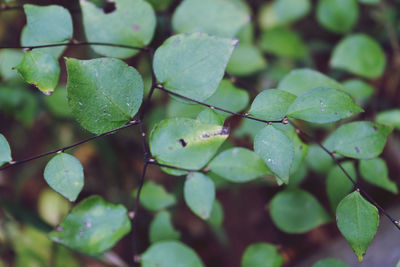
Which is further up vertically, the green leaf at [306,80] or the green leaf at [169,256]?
the green leaf at [306,80]

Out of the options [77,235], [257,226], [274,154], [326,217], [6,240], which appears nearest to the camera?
[274,154]

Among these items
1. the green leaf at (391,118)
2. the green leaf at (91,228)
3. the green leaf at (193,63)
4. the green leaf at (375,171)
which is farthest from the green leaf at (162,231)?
the green leaf at (391,118)

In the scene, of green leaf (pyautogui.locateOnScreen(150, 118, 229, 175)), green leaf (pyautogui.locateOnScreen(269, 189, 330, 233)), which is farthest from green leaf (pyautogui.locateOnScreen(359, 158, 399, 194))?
green leaf (pyautogui.locateOnScreen(150, 118, 229, 175))

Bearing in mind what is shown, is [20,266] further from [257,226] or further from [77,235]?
[257,226]

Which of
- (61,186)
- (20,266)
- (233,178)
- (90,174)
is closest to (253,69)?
(233,178)

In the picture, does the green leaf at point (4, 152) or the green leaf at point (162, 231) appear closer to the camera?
the green leaf at point (4, 152)

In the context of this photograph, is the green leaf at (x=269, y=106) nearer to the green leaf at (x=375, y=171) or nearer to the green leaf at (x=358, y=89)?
the green leaf at (x=375, y=171)

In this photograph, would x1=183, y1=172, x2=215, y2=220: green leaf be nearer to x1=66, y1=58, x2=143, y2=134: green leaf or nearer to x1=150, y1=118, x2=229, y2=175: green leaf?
x1=150, y1=118, x2=229, y2=175: green leaf
